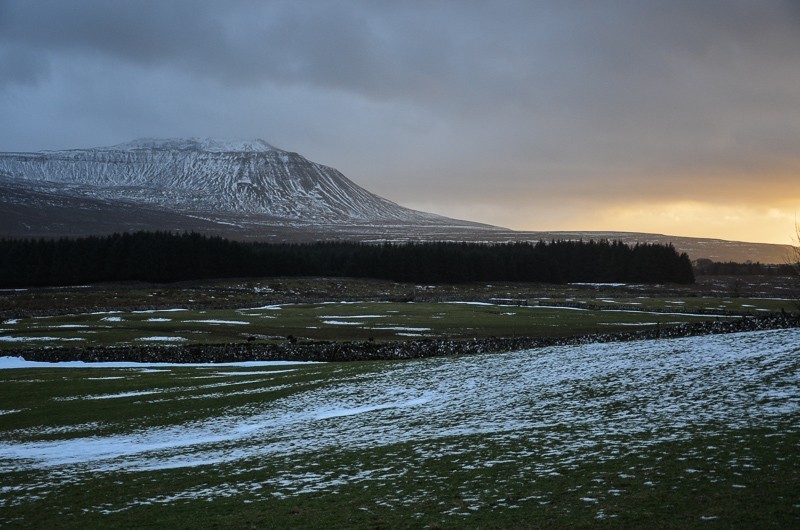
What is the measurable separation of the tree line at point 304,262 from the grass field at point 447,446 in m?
123

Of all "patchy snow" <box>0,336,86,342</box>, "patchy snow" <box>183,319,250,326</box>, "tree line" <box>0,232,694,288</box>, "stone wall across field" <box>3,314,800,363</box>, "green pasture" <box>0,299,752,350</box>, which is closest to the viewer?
"stone wall across field" <box>3,314,800,363</box>

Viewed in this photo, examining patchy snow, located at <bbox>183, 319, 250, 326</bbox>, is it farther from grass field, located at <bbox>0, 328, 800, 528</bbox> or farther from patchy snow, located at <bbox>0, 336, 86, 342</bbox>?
grass field, located at <bbox>0, 328, 800, 528</bbox>

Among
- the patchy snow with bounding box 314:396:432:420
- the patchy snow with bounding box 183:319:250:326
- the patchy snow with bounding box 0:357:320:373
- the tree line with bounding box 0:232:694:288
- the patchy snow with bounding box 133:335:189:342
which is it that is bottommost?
the patchy snow with bounding box 0:357:320:373

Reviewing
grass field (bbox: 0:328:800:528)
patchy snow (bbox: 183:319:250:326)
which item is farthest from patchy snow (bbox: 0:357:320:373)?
patchy snow (bbox: 183:319:250:326)

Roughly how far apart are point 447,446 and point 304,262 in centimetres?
15783

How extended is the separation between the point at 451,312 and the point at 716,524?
263ft

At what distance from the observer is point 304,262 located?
17662 cm

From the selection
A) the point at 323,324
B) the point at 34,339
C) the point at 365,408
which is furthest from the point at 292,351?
the point at 34,339

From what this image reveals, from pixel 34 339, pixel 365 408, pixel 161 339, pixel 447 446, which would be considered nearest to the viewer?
pixel 447 446

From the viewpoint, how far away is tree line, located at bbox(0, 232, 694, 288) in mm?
154000

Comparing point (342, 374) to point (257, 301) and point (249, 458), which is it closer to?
point (249, 458)

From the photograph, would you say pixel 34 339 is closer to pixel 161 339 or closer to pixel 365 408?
pixel 161 339

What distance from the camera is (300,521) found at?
1498 centimetres

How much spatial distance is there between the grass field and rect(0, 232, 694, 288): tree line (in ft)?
405
